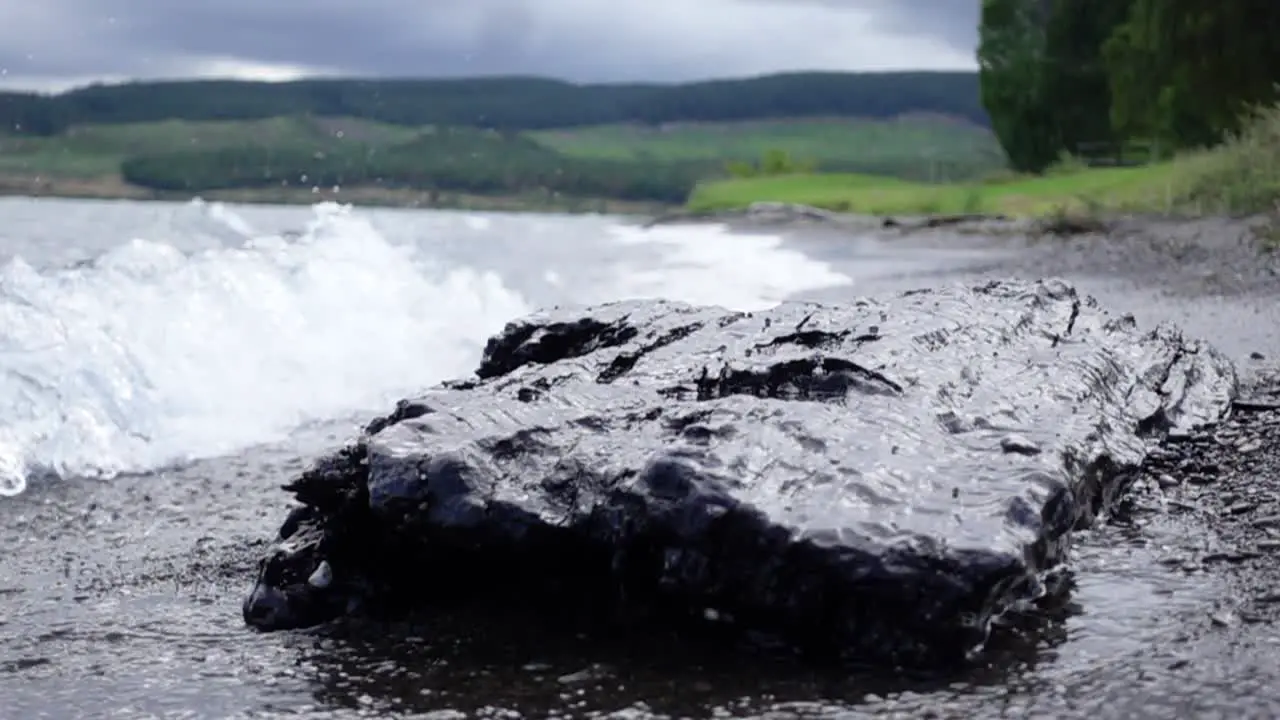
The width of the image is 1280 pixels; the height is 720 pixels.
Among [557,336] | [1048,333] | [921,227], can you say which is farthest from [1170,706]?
[921,227]

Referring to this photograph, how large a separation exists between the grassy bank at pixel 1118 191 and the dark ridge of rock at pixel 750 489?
39.7 ft

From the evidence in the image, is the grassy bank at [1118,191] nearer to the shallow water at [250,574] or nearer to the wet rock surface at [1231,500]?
the shallow water at [250,574]

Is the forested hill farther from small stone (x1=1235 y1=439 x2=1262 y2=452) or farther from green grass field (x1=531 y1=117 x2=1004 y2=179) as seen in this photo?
small stone (x1=1235 y1=439 x2=1262 y2=452)

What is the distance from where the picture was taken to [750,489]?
9.71 feet

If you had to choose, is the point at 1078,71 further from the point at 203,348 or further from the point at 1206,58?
the point at 203,348

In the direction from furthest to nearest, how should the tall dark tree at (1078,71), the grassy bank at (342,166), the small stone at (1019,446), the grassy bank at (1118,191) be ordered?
1. the tall dark tree at (1078,71)
2. the grassy bank at (342,166)
3. the grassy bank at (1118,191)
4. the small stone at (1019,446)

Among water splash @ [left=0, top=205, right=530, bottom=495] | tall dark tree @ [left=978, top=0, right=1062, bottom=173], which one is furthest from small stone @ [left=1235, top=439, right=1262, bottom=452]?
tall dark tree @ [left=978, top=0, right=1062, bottom=173]

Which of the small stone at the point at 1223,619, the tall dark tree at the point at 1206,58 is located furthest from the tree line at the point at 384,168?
the small stone at the point at 1223,619

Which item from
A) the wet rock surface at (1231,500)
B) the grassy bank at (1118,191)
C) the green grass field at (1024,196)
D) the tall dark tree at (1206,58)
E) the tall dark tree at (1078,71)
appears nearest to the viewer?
the wet rock surface at (1231,500)

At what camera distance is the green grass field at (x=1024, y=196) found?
24109 millimetres

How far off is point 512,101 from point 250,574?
107m

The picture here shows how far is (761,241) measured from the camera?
30.2m

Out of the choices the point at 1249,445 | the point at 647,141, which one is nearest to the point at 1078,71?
the point at 1249,445

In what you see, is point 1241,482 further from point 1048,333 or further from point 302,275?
point 302,275
